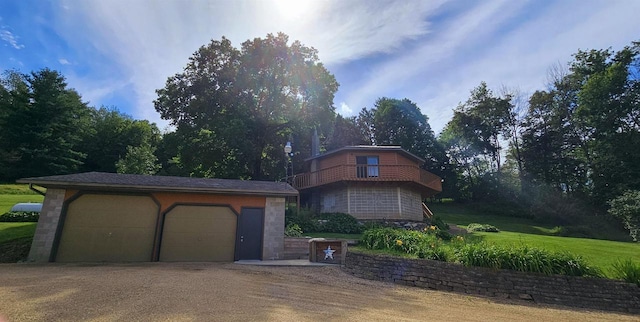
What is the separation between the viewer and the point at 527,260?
27.4 feet

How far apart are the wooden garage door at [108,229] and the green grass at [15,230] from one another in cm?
338

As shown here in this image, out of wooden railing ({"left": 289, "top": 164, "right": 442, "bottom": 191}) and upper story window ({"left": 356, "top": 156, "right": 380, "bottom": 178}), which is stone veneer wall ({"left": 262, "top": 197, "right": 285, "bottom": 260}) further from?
upper story window ({"left": 356, "top": 156, "right": 380, "bottom": 178})

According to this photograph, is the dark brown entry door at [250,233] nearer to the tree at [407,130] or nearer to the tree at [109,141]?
the tree at [109,141]

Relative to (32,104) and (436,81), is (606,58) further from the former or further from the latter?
(32,104)

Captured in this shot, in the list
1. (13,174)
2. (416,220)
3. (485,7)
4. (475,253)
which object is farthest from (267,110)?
(13,174)

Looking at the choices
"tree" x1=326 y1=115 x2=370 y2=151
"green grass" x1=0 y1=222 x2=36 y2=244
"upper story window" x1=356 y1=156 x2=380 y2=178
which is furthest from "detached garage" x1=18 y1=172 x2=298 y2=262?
"tree" x1=326 y1=115 x2=370 y2=151

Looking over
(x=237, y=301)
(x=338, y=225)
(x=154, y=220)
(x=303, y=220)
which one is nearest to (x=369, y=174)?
(x=338, y=225)

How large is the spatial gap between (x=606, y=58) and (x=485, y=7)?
32903mm

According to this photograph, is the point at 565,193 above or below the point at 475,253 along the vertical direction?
above

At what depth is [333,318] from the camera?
15.6 ft

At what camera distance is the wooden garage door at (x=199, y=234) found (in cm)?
1163

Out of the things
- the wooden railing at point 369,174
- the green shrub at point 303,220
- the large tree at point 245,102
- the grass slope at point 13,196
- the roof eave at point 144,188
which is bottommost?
the green shrub at point 303,220

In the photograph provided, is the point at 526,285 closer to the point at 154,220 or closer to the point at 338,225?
the point at 338,225

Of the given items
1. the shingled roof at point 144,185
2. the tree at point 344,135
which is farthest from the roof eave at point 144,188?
the tree at point 344,135
